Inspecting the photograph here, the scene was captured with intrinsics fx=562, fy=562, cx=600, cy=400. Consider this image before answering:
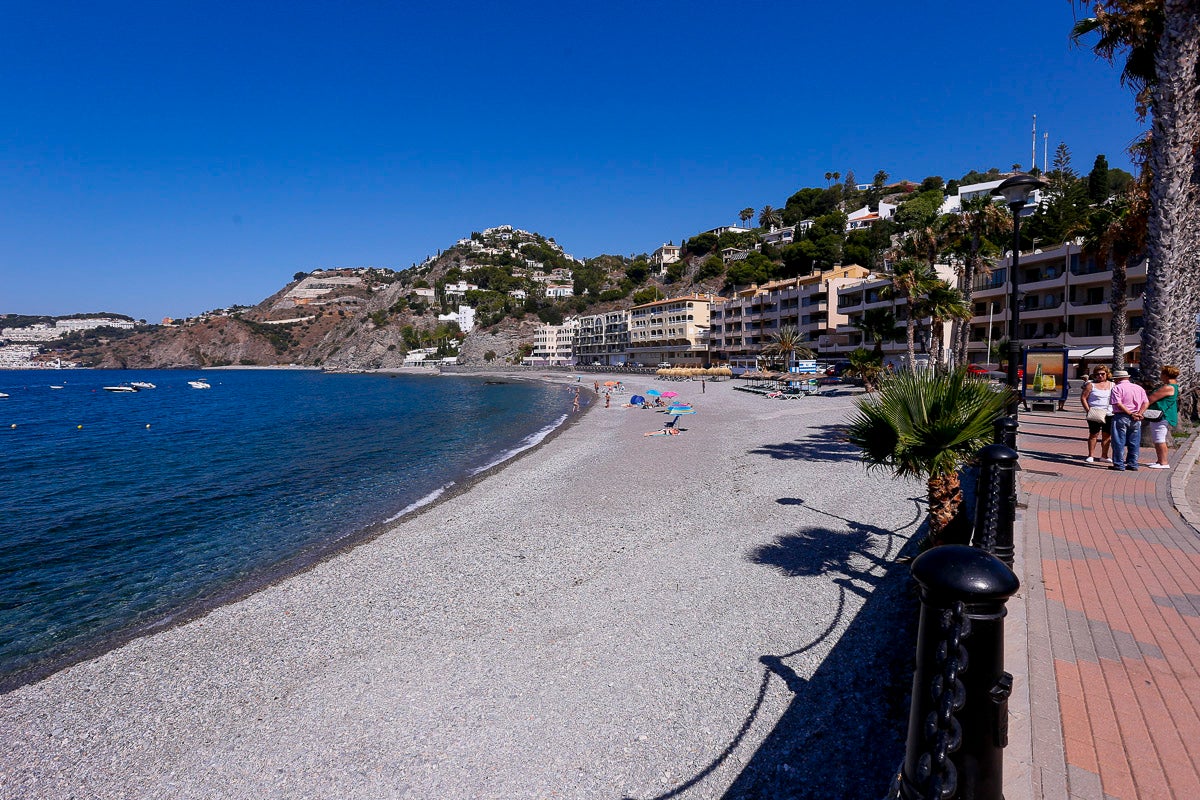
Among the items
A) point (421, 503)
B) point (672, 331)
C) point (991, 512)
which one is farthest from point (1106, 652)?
point (672, 331)

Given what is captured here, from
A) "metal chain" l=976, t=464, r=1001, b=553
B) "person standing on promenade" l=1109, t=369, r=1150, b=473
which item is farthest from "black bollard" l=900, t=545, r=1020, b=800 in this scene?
"person standing on promenade" l=1109, t=369, r=1150, b=473

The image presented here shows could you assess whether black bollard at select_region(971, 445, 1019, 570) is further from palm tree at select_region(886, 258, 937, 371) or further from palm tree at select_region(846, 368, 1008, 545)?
palm tree at select_region(886, 258, 937, 371)

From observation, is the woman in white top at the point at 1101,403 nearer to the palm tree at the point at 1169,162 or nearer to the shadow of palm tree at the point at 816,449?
the palm tree at the point at 1169,162

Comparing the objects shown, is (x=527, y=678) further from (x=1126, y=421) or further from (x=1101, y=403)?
(x=1101, y=403)

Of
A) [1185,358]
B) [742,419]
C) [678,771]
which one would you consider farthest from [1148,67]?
[678,771]

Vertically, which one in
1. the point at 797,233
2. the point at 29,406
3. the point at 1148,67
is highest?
the point at 797,233

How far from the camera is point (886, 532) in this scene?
31.4 feet

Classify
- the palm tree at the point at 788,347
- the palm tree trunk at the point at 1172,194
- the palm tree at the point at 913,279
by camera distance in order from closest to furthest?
the palm tree trunk at the point at 1172,194
the palm tree at the point at 913,279
the palm tree at the point at 788,347

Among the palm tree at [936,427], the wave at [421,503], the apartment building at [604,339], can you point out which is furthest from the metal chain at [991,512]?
the apartment building at [604,339]

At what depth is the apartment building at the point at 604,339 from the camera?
366 ft

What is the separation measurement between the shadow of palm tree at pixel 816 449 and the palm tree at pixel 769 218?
126408 millimetres

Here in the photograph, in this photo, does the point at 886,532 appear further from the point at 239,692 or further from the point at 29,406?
the point at 29,406

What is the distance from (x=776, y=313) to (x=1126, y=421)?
63.6 m

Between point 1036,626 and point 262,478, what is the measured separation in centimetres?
2286
